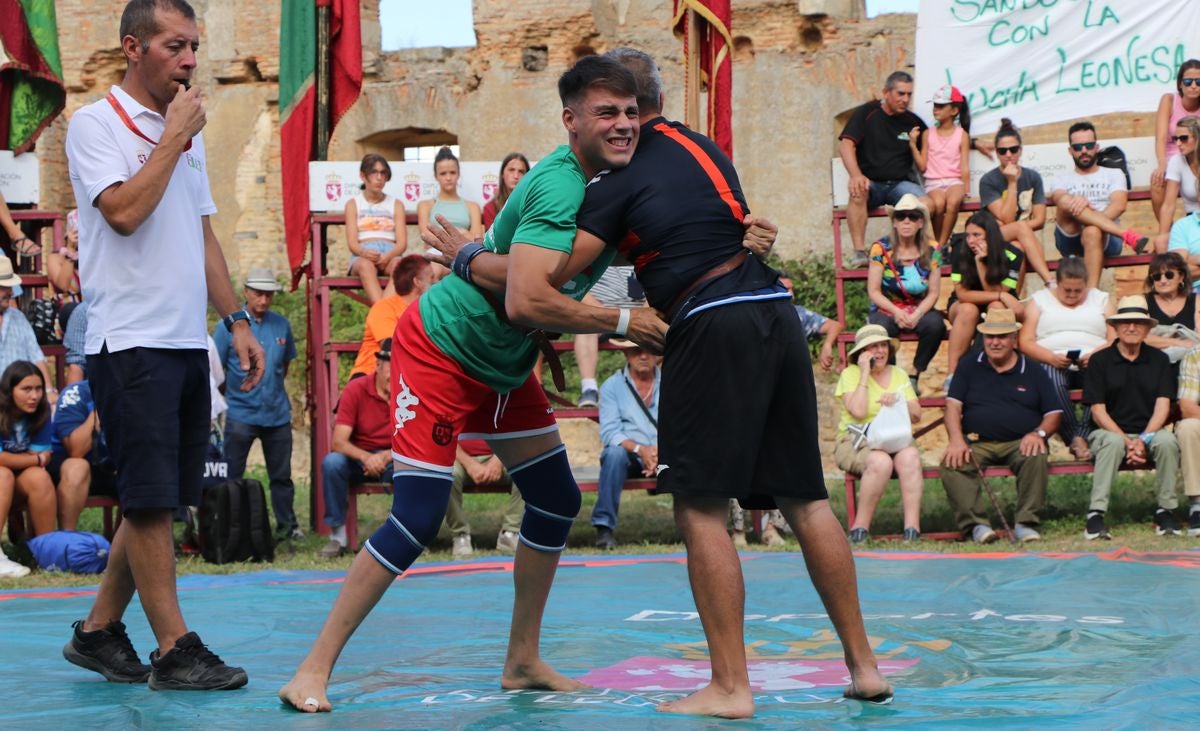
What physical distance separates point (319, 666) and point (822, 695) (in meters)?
1.38

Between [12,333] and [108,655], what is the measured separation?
5.84 meters

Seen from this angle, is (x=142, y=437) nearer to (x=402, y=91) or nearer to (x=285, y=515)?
(x=285, y=515)

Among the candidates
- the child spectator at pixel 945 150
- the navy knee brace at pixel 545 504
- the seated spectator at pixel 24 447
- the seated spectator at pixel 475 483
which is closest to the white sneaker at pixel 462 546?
the seated spectator at pixel 475 483

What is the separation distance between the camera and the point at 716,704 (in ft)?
12.6

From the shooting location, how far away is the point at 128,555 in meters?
4.33

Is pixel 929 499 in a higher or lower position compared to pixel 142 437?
lower

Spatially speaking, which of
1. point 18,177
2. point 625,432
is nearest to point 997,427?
point 625,432

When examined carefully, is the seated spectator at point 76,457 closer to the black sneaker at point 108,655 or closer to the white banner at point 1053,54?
the black sneaker at point 108,655

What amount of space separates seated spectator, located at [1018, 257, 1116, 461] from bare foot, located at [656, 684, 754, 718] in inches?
272

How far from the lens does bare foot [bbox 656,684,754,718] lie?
3818 millimetres

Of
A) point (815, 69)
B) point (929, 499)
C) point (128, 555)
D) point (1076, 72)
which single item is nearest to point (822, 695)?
point (128, 555)

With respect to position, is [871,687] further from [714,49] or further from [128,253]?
[714,49]

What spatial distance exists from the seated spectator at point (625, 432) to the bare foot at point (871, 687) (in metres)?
5.35

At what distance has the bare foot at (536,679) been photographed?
4.31 meters
